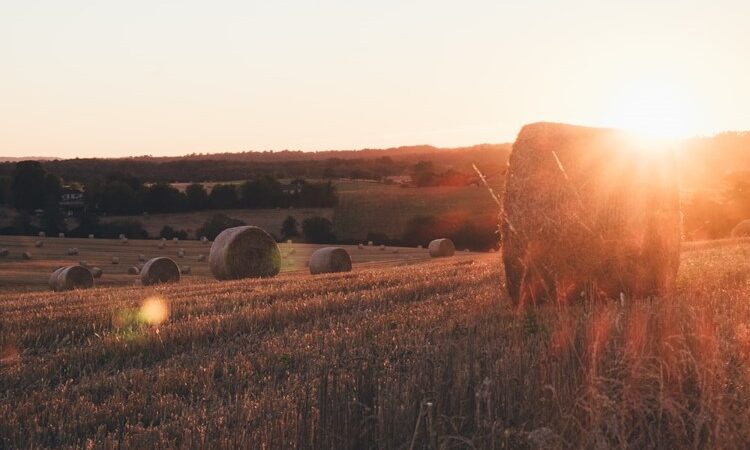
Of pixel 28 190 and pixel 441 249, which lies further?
pixel 28 190

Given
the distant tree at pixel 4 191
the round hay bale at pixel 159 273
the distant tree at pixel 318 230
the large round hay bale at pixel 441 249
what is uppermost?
the distant tree at pixel 4 191

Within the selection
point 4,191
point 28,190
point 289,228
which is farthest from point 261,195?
point 4,191

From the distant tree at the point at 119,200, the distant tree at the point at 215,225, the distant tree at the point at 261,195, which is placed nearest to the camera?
the distant tree at the point at 215,225

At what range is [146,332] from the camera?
8789 mm

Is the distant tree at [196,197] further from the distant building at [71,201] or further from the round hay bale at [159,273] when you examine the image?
the round hay bale at [159,273]

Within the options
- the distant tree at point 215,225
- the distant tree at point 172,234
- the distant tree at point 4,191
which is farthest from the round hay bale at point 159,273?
the distant tree at point 4,191

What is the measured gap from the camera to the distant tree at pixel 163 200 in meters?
67.2

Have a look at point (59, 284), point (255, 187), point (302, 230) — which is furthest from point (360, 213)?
point (59, 284)

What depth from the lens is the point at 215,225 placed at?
6003cm

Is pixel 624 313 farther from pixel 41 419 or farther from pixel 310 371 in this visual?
pixel 41 419

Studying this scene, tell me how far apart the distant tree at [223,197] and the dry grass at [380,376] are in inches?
2302

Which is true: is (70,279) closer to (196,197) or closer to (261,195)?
(196,197)

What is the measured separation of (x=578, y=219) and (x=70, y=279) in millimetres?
19298

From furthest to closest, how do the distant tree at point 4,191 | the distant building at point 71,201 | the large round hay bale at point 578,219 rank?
1. the distant tree at point 4,191
2. the distant building at point 71,201
3. the large round hay bale at point 578,219
